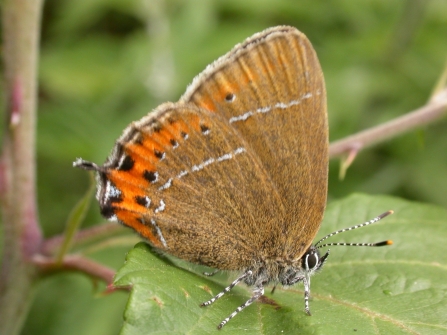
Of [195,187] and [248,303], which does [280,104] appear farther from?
[248,303]

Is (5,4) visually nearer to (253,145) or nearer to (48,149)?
(253,145)

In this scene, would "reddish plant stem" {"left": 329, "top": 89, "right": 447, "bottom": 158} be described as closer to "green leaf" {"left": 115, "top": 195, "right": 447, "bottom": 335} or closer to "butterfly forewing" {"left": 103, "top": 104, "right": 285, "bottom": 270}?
"green leaf" {"left": 115, "top": 195, "right": 447, "bottom": 335}

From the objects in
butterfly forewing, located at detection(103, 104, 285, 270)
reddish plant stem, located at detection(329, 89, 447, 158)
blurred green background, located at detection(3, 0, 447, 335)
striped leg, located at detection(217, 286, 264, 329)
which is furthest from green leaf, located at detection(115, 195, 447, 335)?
blurred green background, located at detection(3, 0, 447, 335)

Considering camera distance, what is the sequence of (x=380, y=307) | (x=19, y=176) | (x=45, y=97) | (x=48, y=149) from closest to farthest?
1. (x=380, y=307)
2. (x=19, y=176)
3. (x=48, y=149)
4. (x=45, y=97)

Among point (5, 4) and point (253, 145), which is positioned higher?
point (5, 4)

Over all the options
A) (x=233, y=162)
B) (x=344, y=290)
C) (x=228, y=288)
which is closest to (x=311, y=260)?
(x=344, y=290)

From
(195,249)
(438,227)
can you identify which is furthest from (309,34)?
(195,249)

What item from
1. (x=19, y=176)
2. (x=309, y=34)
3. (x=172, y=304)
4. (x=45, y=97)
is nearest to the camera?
(x=172, y=304)
